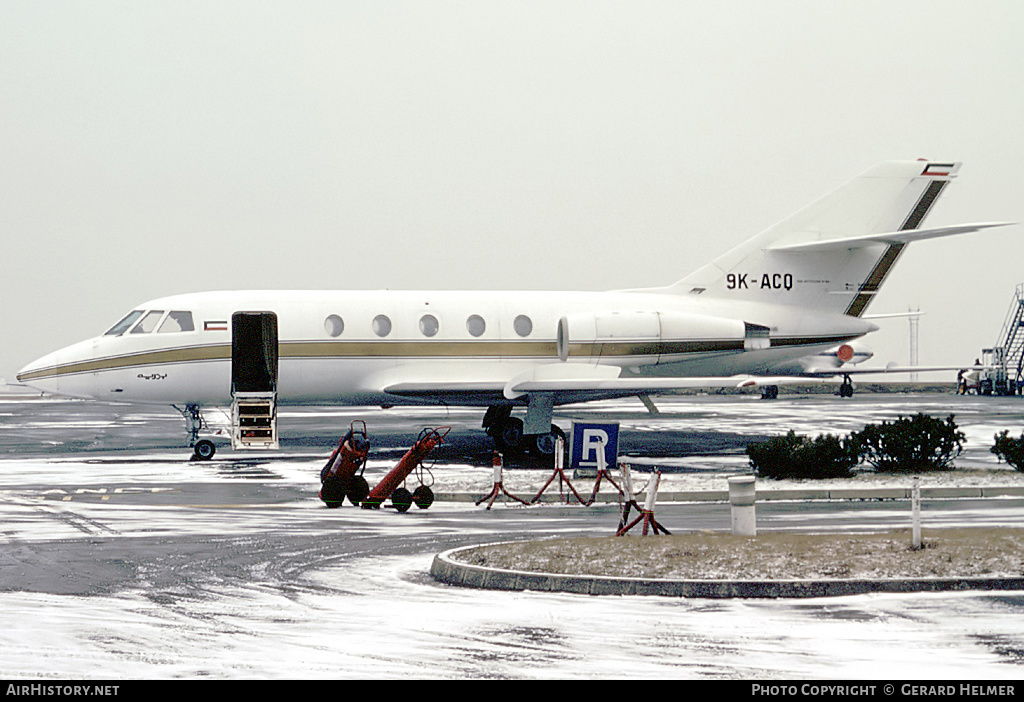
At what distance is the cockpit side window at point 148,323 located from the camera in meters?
27.1

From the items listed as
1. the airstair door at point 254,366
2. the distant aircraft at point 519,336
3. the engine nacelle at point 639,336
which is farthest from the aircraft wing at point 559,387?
the airstair door at point 254,366

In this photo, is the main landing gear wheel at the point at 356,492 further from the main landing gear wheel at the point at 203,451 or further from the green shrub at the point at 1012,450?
the green shrub at the point at 1012,450

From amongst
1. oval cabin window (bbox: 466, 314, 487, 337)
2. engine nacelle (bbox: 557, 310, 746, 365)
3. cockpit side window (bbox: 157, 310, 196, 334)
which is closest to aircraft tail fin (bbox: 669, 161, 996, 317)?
engine nacelle (bbox: 557, 310, 746, 365)

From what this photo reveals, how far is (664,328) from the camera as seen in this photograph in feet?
92.1

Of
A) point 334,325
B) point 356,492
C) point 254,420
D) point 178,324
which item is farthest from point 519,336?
point 356,492

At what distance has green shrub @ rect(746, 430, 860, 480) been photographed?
21531 mm

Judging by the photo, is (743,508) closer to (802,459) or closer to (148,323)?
(802,459)

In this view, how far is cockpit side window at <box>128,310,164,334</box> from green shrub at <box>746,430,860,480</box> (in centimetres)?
1350

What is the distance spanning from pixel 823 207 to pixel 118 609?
76.8 feet

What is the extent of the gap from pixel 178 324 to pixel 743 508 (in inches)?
681

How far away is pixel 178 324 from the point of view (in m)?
27.0

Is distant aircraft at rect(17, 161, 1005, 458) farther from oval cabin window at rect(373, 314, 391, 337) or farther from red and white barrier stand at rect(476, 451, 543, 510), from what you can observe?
red and white barrier stand at rect(476, 451, 543, 510)

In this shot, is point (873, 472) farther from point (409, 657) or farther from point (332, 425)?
point (332, 425)

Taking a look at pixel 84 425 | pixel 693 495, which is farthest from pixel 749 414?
pixel 693 495
